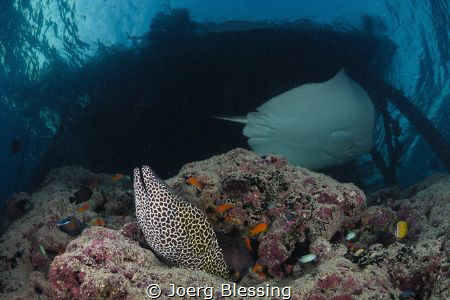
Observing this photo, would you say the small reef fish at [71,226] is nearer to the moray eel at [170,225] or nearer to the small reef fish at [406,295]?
the moray eel at [170,225]

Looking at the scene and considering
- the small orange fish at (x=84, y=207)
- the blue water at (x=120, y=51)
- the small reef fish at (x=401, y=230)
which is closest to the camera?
the small reef fish at (x=401, y=230)

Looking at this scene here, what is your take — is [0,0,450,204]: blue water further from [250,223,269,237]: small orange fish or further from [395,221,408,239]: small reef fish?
[250,223,269,237]: small orange fish

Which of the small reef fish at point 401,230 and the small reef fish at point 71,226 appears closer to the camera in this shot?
the small reef fish at point 401,230

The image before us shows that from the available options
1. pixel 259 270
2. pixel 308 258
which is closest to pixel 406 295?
pixel 308 258

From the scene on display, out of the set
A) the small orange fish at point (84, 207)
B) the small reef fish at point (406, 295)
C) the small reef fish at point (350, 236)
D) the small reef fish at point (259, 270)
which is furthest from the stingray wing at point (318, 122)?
the small reef fish at point (406, 295)

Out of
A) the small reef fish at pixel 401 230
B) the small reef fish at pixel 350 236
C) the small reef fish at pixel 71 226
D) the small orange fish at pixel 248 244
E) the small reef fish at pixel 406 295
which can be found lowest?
the small reef fish at pixel 401 230

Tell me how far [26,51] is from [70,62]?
267 cm

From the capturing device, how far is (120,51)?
13.1m

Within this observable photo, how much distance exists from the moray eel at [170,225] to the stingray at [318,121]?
6.65m

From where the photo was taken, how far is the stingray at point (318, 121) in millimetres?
9195

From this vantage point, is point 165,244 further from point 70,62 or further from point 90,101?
point 70,62

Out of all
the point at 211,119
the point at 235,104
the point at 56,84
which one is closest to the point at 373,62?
the point at 235,104

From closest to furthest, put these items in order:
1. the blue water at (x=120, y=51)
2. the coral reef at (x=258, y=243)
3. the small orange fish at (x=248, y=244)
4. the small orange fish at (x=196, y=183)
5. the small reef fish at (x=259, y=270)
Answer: the coral reef at (x=258, y=243), the small reef fish at (x=259, y=270), the small orange fish at (x=248, y=244), the small orange fish at (x=196, y=183), the blue water at (x=120, y=51)

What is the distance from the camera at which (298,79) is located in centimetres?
1145
